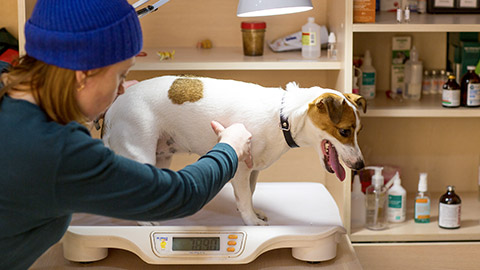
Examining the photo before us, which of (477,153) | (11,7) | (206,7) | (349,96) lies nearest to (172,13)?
(206,7)

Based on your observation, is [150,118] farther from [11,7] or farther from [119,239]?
[11,7]

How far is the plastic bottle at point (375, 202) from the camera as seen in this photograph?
190 cm

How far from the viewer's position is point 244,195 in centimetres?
152

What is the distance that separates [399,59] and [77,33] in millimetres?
1456

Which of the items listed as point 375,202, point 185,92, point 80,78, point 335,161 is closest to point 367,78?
point 375,202

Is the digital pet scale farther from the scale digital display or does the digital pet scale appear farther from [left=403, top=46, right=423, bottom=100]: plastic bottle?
[left=403, top=46, right=423, bottom=100]: plastic bottle

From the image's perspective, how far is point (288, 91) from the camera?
1474mm

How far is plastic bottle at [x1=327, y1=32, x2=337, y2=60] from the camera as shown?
1.84 meters

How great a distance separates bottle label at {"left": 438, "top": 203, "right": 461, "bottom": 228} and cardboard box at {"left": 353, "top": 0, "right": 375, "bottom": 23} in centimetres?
60

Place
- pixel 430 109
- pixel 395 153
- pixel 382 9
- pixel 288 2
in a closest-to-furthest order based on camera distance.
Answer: pixel 288 2 → pixel 430 109 → pixel 382 9 → pixel 395 153

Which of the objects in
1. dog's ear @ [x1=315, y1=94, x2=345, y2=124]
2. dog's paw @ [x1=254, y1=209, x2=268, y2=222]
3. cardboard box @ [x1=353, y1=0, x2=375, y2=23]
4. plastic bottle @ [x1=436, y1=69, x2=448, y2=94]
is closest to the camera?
dog's ear @ [x1=315, y1=94, x2=345, y2=124]

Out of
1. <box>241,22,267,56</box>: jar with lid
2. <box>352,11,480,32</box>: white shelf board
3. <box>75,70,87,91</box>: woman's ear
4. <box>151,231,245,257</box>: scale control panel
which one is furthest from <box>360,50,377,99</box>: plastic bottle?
<box>75,70,87,91</box>: woman's ear

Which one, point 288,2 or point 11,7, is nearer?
point 288,2

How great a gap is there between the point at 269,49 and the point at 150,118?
715 millimetres
